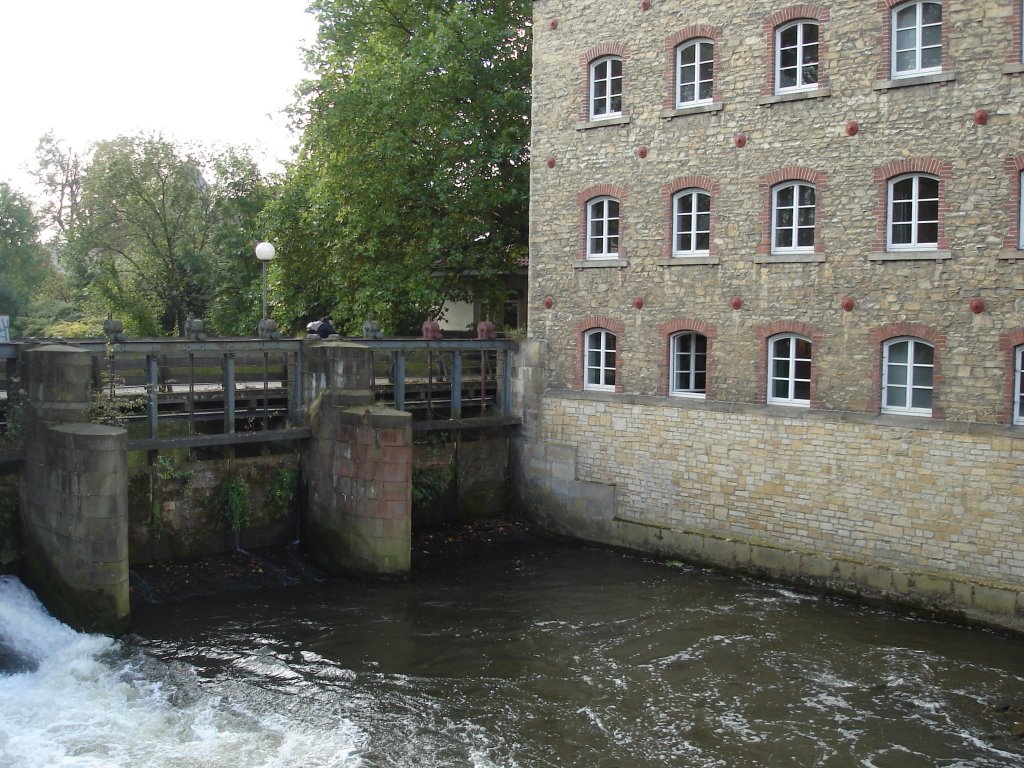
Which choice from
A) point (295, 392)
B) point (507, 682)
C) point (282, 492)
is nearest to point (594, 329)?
point (295, 392)

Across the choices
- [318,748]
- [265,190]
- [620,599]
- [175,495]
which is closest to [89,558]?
[175,495]

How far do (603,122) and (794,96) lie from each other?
4082 millimetres

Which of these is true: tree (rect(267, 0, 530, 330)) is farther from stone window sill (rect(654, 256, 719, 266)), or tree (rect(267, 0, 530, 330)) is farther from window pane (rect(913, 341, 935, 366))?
window pane (rect(913, 341, 935, 366))

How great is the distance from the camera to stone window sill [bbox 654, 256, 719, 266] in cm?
1947

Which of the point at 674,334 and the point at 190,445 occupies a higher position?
the point at 674,334

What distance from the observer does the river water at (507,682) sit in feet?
38.9

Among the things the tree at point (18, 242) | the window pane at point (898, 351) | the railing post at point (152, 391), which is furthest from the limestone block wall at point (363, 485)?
the tree at point (18, 242)

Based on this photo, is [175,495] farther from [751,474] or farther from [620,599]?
[751,474]

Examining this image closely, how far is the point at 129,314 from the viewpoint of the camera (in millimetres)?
36406

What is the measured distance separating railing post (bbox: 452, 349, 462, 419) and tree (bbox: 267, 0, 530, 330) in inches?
148

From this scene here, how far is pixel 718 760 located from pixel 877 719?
237 cm

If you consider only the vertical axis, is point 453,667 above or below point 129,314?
below

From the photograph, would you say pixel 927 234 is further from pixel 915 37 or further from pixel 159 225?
pixel 159 225

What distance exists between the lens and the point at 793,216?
18.5 meters
